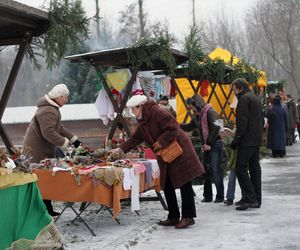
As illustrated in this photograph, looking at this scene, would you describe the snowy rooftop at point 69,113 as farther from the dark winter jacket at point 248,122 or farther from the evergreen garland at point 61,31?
the evergreen garland at point 61,31

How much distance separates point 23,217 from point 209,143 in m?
4.31

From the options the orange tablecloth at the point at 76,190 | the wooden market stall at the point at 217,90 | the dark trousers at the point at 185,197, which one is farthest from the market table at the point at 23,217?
the wooden market stall at the point at 217,90

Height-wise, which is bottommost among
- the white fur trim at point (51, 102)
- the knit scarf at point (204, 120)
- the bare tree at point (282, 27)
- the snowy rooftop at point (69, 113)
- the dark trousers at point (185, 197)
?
the dark trousers at point (185, 197)

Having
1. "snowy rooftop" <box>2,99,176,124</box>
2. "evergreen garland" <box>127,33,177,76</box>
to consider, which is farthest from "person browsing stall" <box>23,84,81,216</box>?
"snowy rooftop" <box>2,99,176,124</box>

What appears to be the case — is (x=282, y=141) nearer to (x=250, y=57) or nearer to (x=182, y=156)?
(x=182, y=156)

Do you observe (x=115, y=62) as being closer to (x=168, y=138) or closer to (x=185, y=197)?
(x=168, y=138)

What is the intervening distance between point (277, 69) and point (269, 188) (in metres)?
42.9

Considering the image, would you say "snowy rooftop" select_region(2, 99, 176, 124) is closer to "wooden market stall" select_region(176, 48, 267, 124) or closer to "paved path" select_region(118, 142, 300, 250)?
"wooden market stall" select_region(176, 48, 267, 124)

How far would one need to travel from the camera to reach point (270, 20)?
39219mm

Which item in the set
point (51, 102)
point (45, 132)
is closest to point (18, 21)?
point (51, 102)

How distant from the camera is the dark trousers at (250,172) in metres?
8.34

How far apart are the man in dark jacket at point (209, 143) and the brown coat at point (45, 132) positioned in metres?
2.33

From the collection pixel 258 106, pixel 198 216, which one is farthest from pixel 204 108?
pixel 198 216

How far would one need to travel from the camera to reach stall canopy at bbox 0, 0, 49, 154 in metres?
6.07
